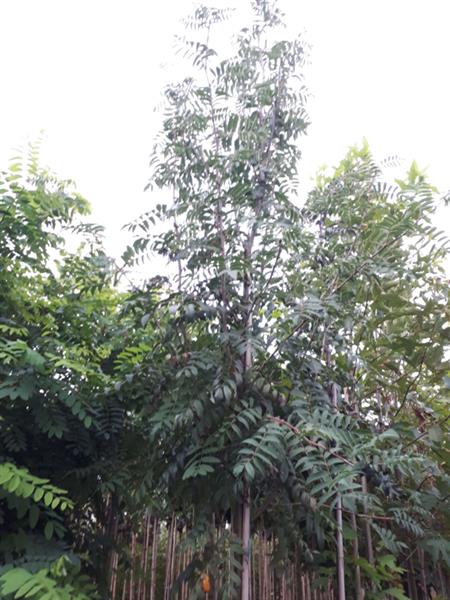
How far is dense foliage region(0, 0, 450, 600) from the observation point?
5.11ft

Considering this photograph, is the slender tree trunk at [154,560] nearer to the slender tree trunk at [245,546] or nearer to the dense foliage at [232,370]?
the dense foliage at [232,370]

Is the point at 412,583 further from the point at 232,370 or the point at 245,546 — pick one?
the point at 232,370

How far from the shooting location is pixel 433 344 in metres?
2.19

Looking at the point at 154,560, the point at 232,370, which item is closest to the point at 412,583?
the point at 154,560

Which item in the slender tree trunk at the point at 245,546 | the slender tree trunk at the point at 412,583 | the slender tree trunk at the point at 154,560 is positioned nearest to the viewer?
the slender tree trunk at the point at 245,546

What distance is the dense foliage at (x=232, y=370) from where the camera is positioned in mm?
1558

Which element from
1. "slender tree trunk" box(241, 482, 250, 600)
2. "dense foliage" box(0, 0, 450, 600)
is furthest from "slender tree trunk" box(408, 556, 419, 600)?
"slender tree trunk" box(241, 482, 250, 600)

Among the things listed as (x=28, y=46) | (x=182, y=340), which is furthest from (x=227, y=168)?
(x=28, y=46)

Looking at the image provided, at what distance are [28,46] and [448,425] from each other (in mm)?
2717

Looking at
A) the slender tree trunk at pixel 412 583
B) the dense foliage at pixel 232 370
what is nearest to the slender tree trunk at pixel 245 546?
the dense foliage at pixel 232 370

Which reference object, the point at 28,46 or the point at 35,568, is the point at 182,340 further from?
the point at 28,46

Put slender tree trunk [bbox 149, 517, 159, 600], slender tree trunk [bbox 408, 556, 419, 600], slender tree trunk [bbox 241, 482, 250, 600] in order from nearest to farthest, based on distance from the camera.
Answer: slender tree trunk [bbox 241, 482, 250, 600], slender tree trunk [bbox 408, 556, 419, 600], slender tree trunk [bbox 149, 517, 159, 600]

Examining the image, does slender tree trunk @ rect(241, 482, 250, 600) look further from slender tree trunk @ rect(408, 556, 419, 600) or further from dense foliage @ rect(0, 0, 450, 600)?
slender tree trunk @ rect(408, 556, 419, 600)

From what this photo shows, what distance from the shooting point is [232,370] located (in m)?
1.66
